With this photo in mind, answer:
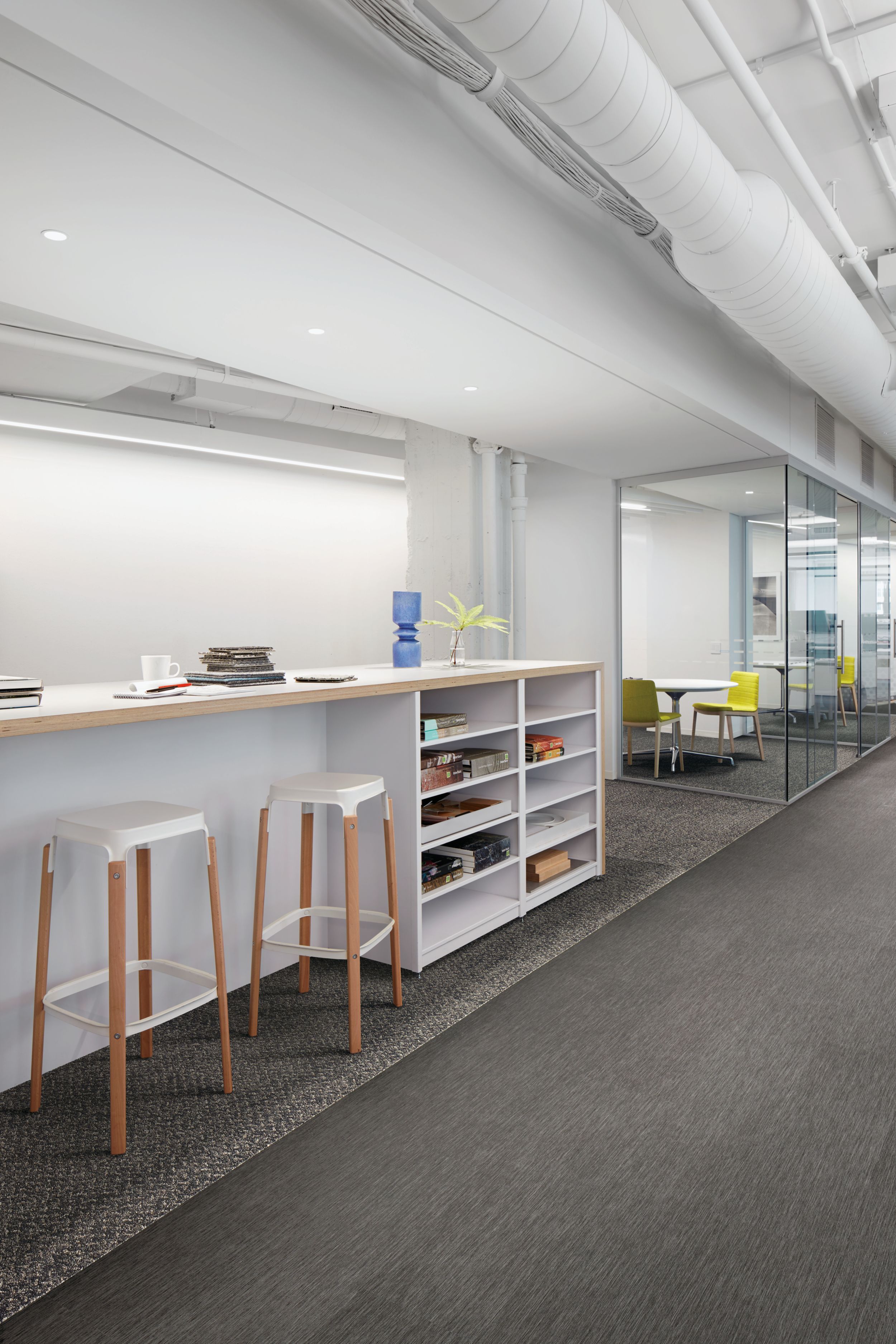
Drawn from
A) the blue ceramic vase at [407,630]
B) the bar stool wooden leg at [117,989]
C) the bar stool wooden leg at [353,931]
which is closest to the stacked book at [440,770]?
the blue ceramic vase at [407,630]

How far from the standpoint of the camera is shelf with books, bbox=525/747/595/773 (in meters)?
4.21

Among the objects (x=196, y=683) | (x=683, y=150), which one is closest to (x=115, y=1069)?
(x=196, y=683)

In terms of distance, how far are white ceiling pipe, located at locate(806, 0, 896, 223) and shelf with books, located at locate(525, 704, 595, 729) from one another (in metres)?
2.90

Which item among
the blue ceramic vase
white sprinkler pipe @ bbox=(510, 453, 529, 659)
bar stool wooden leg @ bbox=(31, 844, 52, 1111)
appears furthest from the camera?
white sprinkler pipe @ bbox=(510, 453, 529, 659)

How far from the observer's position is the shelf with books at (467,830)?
3.48 m

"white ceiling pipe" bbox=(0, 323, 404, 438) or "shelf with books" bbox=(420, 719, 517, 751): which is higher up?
"white ceiling pipe" bbox=(0, 323, 404, 438)

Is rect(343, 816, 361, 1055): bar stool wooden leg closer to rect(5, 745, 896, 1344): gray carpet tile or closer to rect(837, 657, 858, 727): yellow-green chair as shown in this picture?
rect(5, 745, 896, 1344): gray carpet tile

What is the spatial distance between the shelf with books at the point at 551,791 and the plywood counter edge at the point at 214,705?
0.79 metres

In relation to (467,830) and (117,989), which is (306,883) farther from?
(117,989)

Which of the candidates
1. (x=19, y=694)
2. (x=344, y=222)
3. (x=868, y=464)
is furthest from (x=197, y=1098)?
(x=868, y=464)

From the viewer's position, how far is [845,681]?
831 centimetres

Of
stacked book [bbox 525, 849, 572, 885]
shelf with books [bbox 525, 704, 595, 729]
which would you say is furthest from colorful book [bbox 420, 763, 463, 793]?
stacked book [bbox 525, 849, 572, 885]

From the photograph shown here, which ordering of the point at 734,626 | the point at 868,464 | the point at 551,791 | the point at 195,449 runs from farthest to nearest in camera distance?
the point at 868,464 < the point at 195,449 < the point at 734,626 < the point at 551,791

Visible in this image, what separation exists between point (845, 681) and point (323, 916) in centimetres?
665
